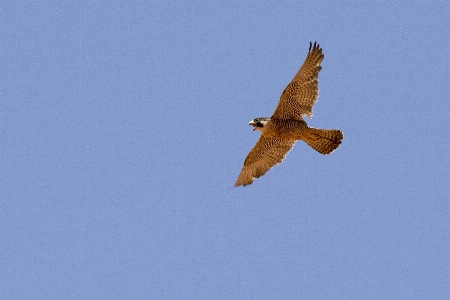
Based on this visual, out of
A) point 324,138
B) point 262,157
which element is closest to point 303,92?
point 324,138

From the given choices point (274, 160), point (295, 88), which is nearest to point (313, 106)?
point (295, 88)

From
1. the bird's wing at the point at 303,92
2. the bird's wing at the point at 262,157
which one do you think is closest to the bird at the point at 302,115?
the bird's wing at the point at 303,92

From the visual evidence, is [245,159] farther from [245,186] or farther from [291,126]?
[291,126]

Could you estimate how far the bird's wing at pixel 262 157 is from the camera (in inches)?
721

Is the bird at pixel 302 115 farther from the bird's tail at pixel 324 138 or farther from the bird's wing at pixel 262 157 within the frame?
the bird's wing at pixel 262 157

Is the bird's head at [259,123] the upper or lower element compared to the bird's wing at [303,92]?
lower

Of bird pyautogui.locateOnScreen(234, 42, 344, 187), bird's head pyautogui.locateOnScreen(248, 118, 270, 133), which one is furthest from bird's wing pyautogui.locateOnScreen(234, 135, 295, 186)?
bird's head pyautogui.locateOnScreen(248, 118, 270, 133)

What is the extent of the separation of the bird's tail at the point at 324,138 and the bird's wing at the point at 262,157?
1068 millimetres

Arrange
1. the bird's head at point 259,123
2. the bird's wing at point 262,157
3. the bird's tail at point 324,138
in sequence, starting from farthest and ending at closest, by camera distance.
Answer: the bird's wing at point 262,157 < the bird's head at point 259,123 < the bird's tail at point 324,138

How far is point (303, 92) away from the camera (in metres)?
17.2

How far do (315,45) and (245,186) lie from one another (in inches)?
140

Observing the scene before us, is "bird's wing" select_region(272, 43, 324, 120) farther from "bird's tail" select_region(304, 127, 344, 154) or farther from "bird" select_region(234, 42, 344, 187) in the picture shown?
"bird's tail" select_region(304, 127, 344, 154)

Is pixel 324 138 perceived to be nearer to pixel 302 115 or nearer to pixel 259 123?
pixel 302 115

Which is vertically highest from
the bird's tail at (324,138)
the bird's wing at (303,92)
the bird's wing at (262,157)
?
the bird's wing at (303,92)
